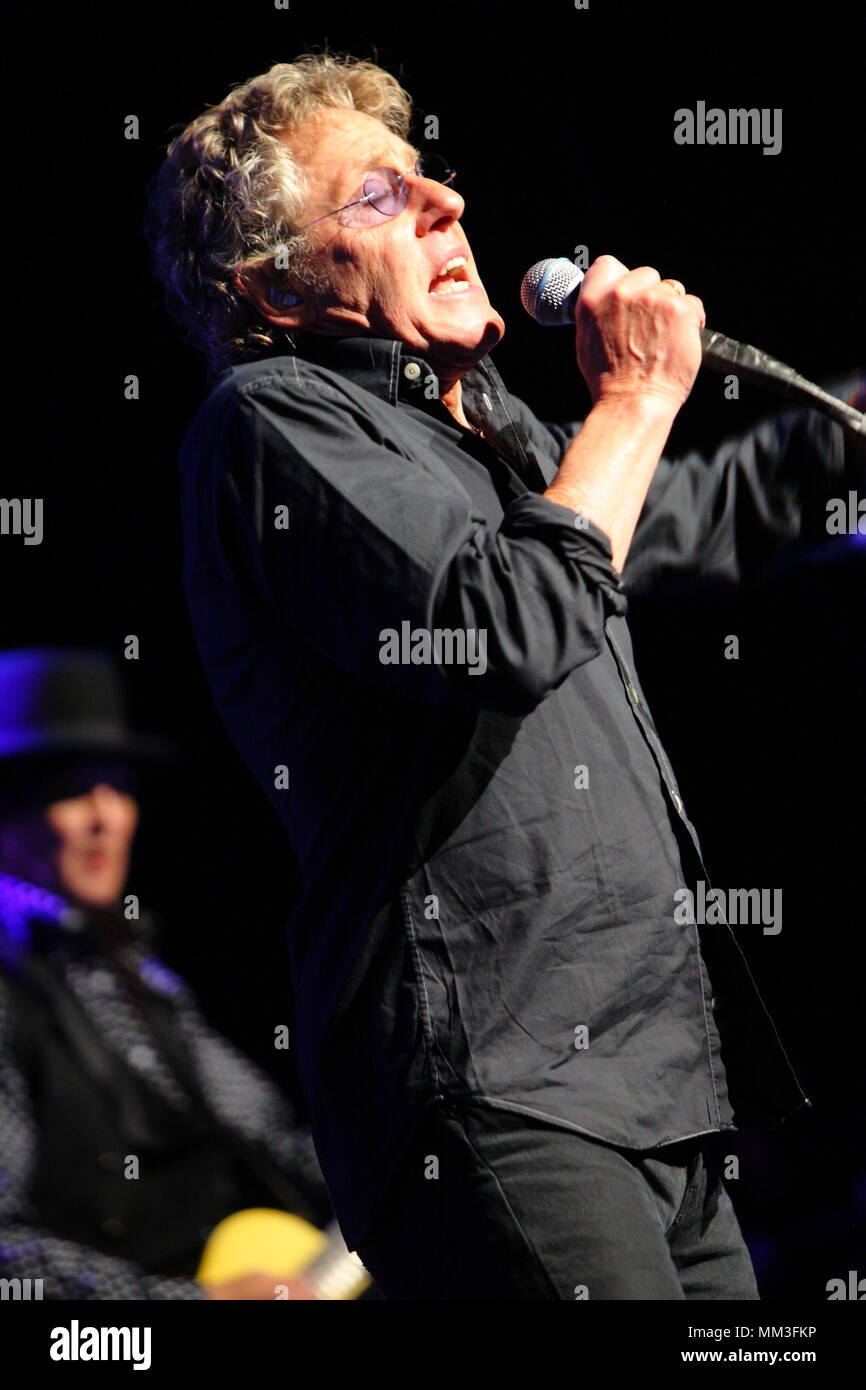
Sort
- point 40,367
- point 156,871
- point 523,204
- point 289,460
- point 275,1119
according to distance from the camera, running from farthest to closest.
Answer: point 156,871, point 275,1119, point 40,367, point 523,204, point 289,460

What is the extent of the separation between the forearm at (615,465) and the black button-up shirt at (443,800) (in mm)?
36

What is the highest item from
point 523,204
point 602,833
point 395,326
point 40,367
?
point 523,204

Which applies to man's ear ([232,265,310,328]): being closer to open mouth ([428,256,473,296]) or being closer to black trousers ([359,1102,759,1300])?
open mouth ([428,256,473,296])

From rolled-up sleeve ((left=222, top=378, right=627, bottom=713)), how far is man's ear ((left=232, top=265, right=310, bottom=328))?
0.35 meters

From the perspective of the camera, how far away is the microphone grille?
68.0 inches

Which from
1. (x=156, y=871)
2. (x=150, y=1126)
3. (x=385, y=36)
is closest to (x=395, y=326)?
(x=385, y=36)

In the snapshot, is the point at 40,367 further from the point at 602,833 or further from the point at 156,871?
the point at 602,833

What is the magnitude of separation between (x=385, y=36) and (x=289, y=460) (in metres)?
1.79

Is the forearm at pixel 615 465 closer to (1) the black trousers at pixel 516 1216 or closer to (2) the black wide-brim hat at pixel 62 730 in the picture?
(1) the black trousers at pixel 516 1216

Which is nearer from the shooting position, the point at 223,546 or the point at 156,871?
the point at 223,546

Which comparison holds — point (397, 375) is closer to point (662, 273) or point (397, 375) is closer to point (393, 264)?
point (393, 264)

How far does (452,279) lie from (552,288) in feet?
0.40

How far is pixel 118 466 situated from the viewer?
134 inches
